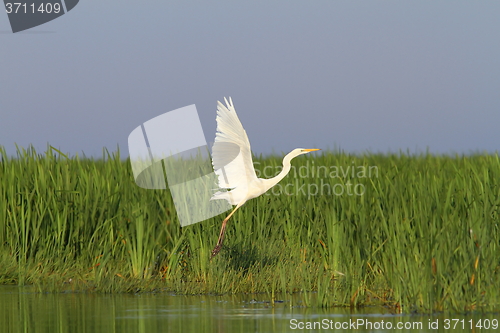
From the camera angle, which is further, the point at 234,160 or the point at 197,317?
the point at 234,160

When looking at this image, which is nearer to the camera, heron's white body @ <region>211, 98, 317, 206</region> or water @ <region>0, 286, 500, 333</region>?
water @ <region>0, 286, 500, 333</region>

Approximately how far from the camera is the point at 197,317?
7.18 m

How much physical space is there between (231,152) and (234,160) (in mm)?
133

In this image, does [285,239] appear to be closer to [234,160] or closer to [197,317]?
[234,160]

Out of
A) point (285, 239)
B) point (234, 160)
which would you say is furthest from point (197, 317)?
point (285, 239)

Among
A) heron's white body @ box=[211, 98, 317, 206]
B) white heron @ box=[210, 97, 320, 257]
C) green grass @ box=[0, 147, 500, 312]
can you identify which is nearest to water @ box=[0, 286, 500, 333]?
green grass @ box=[0, 147, 500, 312]

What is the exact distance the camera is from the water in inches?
260

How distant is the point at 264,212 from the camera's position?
997cm

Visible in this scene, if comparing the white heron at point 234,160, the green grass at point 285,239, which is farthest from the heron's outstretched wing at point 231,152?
the green grass at point 285,239

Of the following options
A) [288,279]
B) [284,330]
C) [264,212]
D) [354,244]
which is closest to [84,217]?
[264,212]

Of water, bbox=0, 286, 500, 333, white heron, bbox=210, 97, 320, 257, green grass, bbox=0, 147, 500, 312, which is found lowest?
water, bbox=0, 286, 500, 333

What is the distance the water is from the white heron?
93 centimetres

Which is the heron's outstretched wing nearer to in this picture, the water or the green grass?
the green grass

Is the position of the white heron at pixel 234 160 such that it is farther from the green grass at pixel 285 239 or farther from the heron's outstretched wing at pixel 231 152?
the green grass at pixel 285 239
